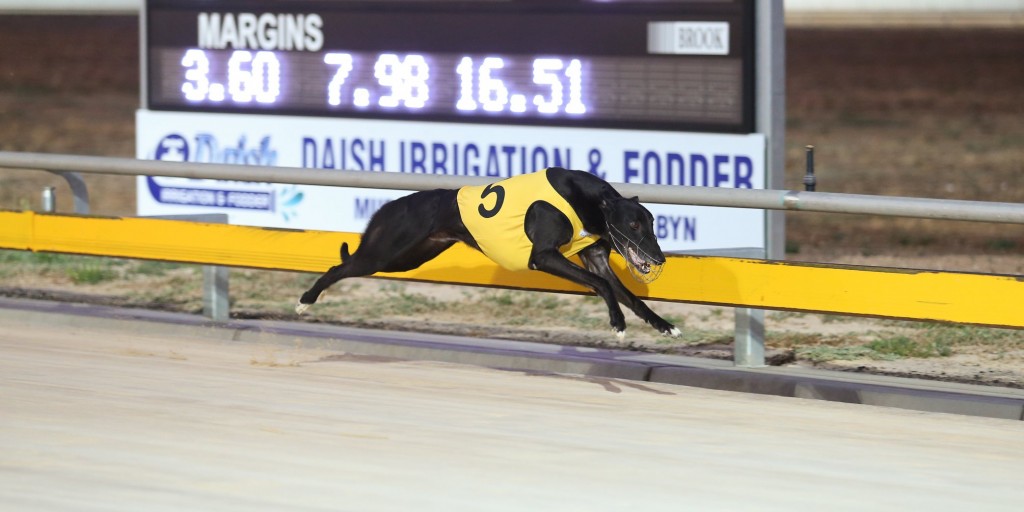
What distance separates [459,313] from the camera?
8.71 m

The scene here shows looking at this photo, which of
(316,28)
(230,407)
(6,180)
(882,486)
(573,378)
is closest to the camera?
(882,486)

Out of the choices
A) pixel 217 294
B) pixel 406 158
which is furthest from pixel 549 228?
pixel 406 158

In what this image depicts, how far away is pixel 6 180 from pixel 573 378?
8.71 m

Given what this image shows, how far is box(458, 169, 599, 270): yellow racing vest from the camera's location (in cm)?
652

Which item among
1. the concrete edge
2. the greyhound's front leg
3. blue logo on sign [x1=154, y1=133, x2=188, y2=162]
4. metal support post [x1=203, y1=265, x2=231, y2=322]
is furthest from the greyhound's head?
blue logo on sign [x1=154, y1=133, x2=188, y2=162]

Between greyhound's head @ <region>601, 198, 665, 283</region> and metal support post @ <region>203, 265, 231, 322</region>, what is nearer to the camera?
greyhound's head @ <region>601, 198, 665, 283</region>

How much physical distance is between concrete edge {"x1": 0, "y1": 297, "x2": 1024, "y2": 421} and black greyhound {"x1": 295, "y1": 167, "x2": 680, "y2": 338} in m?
0.46

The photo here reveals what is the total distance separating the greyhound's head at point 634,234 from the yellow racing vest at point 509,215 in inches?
7.0

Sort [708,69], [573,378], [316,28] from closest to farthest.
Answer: [573,378], [708,69], [316,28]

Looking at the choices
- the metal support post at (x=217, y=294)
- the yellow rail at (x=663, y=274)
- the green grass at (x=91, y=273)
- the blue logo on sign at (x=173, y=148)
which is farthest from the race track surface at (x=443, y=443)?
the blue logo on sign at (x=173, y=148)

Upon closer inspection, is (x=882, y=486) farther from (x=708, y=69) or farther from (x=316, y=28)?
(x=316, y=28)

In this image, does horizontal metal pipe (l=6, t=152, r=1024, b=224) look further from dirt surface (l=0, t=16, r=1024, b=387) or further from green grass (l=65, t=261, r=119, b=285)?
green grass (l=65, t=261, r=119, b=285)

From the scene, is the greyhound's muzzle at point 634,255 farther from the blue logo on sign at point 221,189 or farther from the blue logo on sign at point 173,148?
the blue logo on sign at point 173,148

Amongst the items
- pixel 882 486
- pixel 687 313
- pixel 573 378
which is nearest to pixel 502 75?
pixel 687 313
